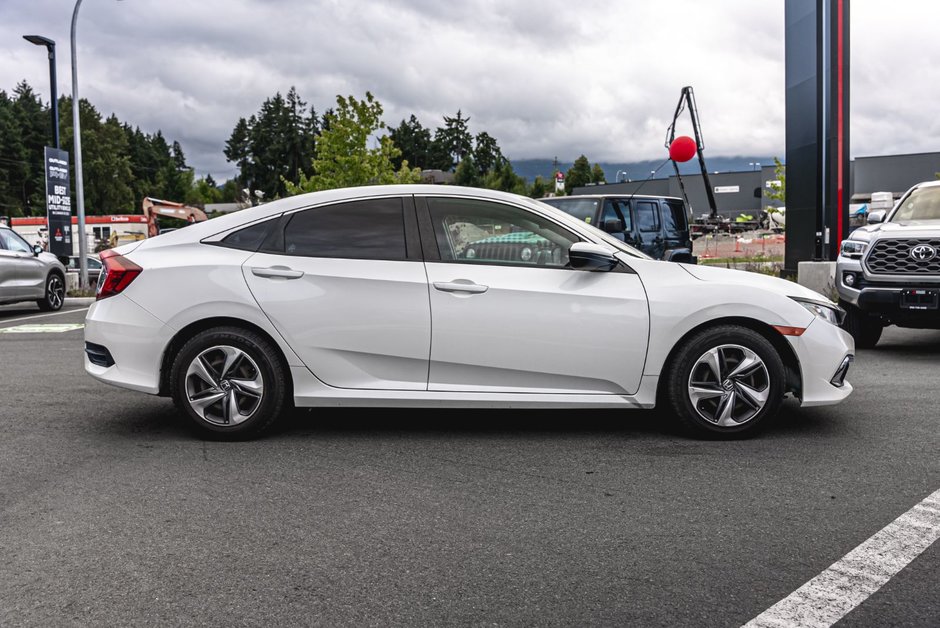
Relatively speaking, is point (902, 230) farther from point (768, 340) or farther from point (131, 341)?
point (131, 341)

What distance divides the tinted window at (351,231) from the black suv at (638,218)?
27.0 ft

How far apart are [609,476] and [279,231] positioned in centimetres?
250

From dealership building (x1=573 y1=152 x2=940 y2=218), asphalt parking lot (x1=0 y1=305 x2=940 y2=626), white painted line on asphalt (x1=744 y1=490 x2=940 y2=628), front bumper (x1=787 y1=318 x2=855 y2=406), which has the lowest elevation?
white painted line on asphalt (x1=744 y1=490 x2=940 y2=628)

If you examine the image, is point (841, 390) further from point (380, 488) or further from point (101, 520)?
point (101, 520)

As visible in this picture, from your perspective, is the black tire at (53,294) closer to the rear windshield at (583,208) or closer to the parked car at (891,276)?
the rear windshield at (583,208)

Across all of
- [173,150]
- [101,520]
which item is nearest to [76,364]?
[101,520]

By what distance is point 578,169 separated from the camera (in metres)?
120

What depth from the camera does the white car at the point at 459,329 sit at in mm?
5070

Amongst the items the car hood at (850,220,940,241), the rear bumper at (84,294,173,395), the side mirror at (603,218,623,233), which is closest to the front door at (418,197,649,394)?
the rear bumper at (84,294,173,395)

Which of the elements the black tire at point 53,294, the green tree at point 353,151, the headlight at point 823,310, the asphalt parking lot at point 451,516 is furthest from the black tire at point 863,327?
the green tree at point 353,151

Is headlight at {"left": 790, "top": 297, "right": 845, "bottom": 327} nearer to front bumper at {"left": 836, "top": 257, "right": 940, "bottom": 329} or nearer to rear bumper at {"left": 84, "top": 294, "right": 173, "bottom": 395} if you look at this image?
front bumper at {"left": 836, "top": 257, "right": 940, "bottom": 329}

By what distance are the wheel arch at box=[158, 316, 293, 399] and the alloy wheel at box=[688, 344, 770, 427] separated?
2443 mm

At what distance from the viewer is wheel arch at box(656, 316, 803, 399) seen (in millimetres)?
5137

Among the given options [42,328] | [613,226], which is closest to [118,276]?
[42,328]
